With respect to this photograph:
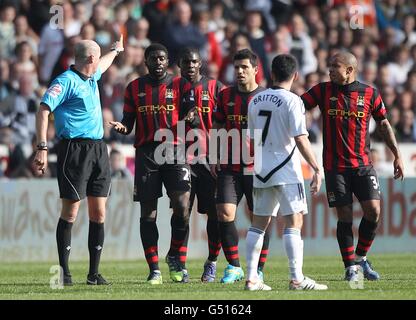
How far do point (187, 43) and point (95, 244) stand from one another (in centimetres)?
956

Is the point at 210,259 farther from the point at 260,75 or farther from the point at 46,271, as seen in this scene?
the point at 260,75

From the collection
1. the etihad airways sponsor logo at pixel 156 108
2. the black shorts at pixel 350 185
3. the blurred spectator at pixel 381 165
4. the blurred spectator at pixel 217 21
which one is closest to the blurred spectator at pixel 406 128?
the blurred spectator at pixel 381 165

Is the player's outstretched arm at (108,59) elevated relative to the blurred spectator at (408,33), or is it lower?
lower

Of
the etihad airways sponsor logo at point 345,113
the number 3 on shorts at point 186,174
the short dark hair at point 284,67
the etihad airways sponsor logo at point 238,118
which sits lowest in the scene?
the number 3 on shorts at point 186,174

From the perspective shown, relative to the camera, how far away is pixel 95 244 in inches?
507

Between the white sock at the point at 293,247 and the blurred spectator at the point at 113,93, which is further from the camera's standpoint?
the blurred spectator at the point at 113,93

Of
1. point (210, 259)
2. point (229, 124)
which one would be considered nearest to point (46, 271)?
point (210, 259)

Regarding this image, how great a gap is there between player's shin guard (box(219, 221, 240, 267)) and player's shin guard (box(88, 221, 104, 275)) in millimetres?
1366

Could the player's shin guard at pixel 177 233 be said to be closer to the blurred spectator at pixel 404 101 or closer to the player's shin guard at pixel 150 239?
the player's shin guard at pixel 150 239

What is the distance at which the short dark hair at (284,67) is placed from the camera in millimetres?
11297

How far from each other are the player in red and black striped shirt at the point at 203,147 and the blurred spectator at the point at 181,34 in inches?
321

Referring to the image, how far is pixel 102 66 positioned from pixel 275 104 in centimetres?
267

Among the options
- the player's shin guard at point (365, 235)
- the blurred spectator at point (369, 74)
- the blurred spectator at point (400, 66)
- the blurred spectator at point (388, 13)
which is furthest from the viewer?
the blurred spectator at point (388, 13)

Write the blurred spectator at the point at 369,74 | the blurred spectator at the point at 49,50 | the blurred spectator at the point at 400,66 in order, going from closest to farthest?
the blurred spectator at the point at 49,50
the blurred spectator at the point at 369,74
the blurred spectator at the point at 400,66
